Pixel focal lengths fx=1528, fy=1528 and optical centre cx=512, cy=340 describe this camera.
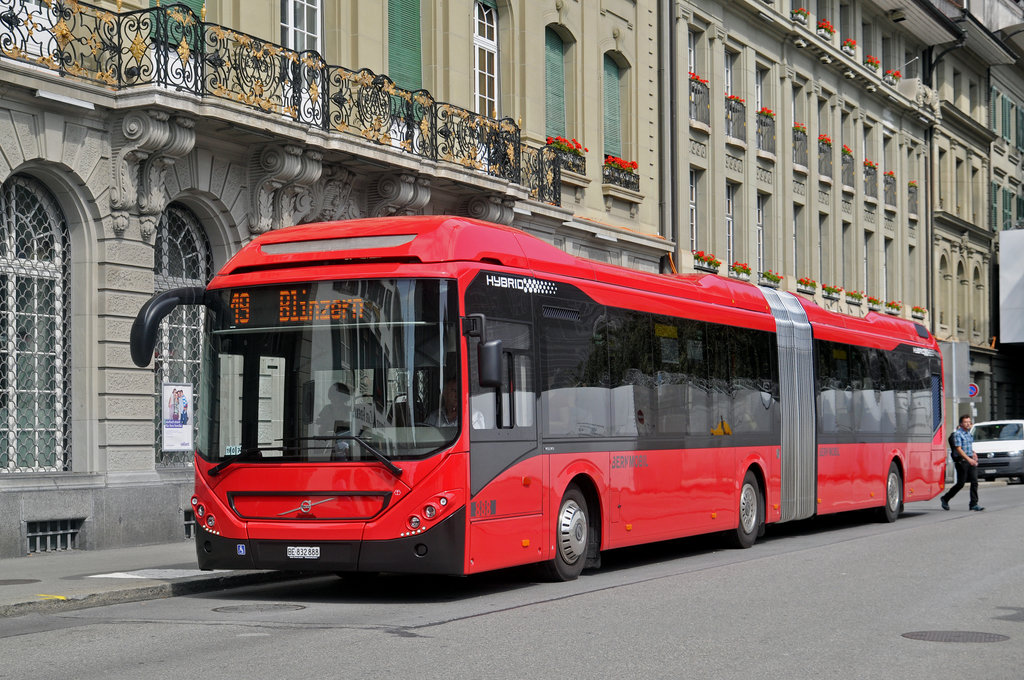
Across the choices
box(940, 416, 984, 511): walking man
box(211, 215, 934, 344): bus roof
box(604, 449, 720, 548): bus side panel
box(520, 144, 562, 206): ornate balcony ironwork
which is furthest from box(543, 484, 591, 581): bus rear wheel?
box(940, 416, 984, 511): walking man

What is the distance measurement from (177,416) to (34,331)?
2428 millimetres

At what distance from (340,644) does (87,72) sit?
9.68 m

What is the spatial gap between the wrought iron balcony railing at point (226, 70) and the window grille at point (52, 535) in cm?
490

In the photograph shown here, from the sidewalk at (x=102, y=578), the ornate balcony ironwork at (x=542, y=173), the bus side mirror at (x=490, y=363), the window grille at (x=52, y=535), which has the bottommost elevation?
the sidewalk at (x=102, y=578)

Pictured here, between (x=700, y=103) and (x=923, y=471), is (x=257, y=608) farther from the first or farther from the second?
(x=700, y=103)

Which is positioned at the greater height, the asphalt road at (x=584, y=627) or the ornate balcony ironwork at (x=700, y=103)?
the ornate balcony ironwork at (x=700, y=103)

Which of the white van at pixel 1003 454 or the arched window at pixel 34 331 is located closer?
the arched window at pixel 34 331

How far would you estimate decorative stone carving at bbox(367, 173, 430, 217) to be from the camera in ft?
70.2

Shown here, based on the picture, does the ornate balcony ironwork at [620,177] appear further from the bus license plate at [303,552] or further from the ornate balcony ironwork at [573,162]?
the bus license plate at [303,552]

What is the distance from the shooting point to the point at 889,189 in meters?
47.8

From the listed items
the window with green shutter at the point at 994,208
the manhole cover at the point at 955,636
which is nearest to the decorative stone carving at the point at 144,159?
the manhole cover at the point at 955,636

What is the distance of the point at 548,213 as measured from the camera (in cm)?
2617

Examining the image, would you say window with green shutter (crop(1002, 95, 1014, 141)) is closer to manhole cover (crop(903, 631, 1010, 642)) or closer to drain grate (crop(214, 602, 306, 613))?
manhole cover (crop(903, 631, 1010, 642))

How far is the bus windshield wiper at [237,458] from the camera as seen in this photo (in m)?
12.3
